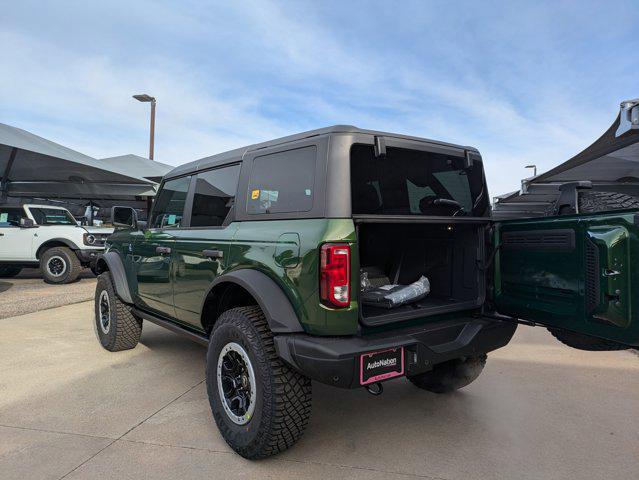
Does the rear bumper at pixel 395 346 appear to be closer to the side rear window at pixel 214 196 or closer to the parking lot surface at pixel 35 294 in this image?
the side rear window at pixel 214 196

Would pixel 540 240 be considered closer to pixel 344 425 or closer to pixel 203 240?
pixel 344 425

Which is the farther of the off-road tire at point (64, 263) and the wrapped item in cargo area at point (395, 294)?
the off-road tire at point (64, 263)

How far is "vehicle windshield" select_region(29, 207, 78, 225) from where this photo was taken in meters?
10.1

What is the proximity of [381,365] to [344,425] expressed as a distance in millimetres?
954

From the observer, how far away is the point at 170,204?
3.95m

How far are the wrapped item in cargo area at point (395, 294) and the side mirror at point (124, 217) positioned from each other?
246 cm

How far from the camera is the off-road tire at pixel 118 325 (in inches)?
175

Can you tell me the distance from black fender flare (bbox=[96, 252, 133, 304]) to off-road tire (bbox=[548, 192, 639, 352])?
11.8 feet

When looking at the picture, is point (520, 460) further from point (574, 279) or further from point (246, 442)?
point (246, 442)

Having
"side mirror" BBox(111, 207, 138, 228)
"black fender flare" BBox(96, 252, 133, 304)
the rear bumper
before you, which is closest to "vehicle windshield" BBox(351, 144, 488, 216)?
the rear bumper

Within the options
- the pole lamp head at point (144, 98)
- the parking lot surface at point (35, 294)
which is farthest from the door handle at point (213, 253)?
the pole lamp head at point (144, 98)

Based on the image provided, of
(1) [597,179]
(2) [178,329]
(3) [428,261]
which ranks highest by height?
(1) [597,179]

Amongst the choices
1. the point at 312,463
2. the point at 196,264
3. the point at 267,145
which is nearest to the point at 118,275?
the point at 196,264

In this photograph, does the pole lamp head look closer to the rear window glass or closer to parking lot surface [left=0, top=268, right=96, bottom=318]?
parking lot surface [left=0, top=268, right=96, bottom=318]
